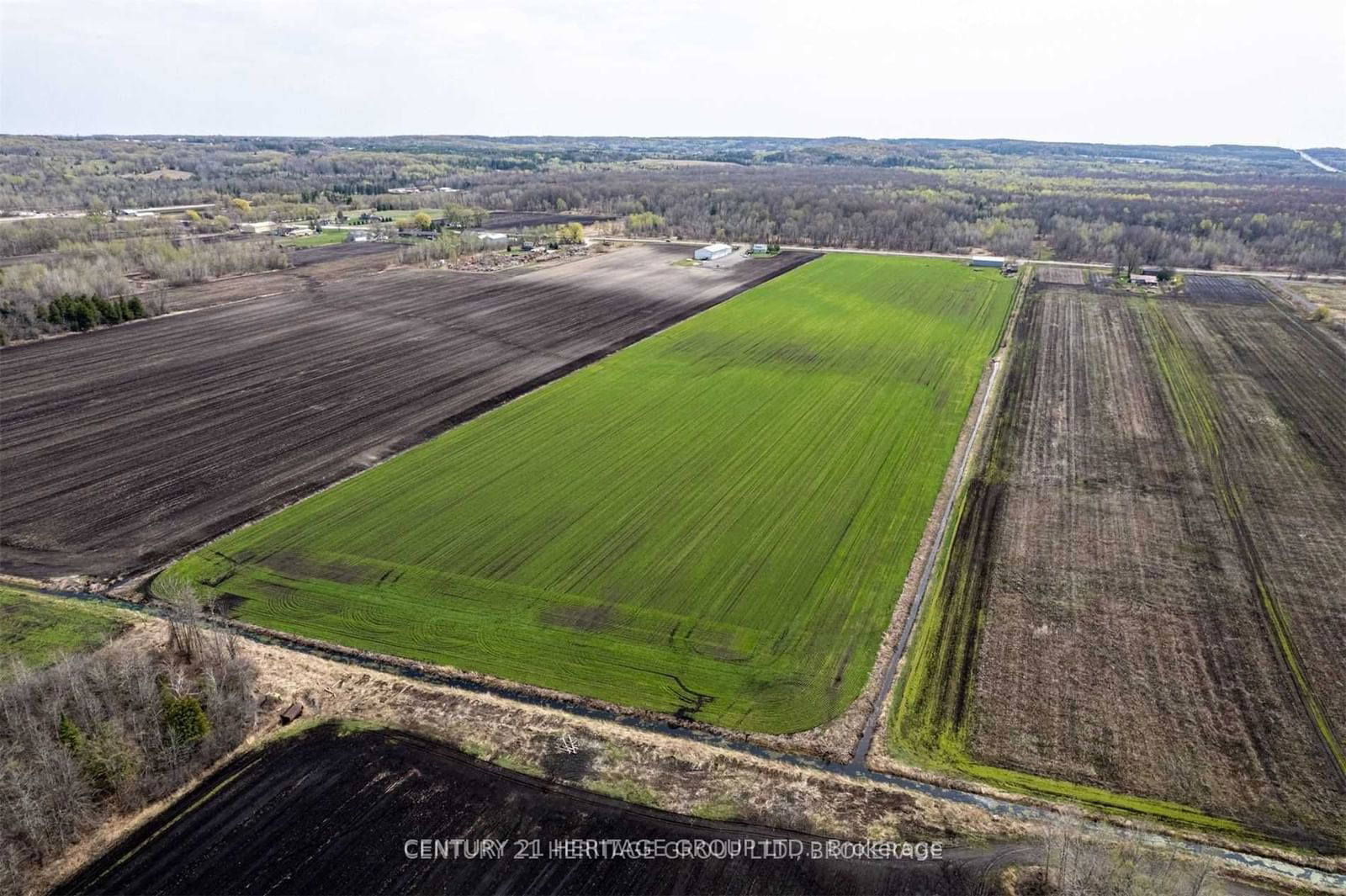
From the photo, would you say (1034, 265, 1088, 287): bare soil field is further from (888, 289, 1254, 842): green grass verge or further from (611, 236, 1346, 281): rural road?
(888, 289, 1254, 842): green grass verge

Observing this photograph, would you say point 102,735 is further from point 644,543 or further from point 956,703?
point 956,703

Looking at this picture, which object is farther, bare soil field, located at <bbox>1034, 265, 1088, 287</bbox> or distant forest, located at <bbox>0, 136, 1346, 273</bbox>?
distant forest, located at <bbox>0, 136, 1346, 273</bbox>

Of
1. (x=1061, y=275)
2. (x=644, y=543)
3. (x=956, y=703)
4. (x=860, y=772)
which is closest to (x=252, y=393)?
(x=644, y=543)

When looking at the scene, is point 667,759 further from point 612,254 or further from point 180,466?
point 612,254

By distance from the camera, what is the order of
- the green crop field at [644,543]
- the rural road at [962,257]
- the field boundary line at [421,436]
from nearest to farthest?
1. the green crop field at [644,543]
2. the field boundary line at [421,436]
3. the rural road at [962,257]

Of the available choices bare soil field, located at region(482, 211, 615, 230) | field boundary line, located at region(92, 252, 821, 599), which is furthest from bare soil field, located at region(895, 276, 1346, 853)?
bare soil field, located at region(482, 211, 615, 230)

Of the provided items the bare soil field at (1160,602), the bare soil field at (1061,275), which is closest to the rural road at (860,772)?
the bare soil field at (1160,602)

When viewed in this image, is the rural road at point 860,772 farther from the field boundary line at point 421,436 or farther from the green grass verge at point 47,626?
the field boundary line at point 421,436
